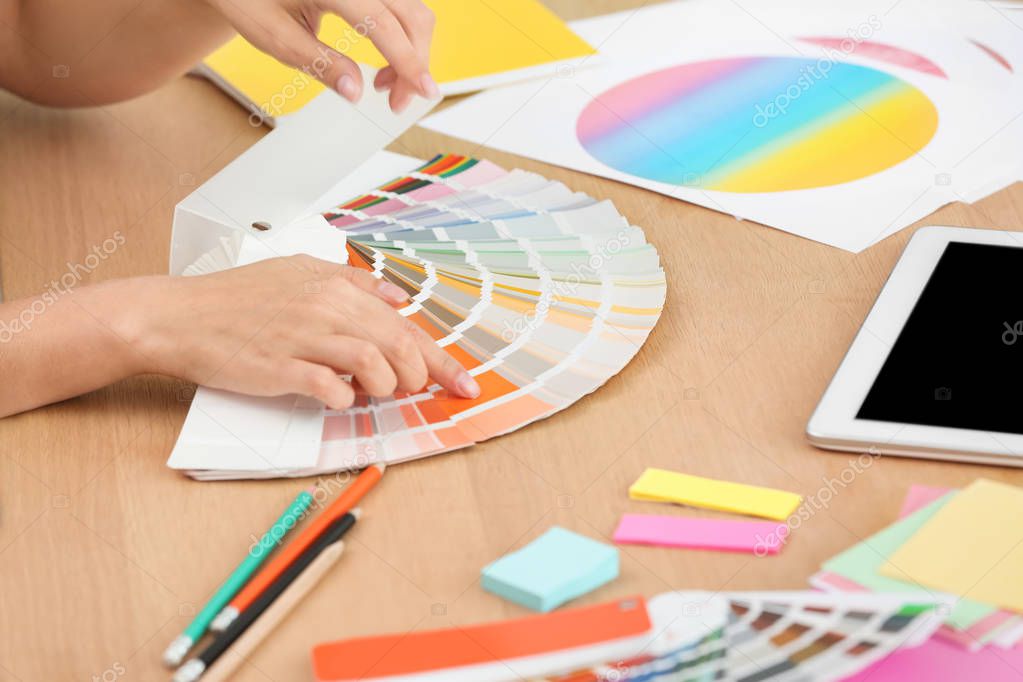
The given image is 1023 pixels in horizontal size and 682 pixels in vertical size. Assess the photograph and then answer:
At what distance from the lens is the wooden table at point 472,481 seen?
2.18ft

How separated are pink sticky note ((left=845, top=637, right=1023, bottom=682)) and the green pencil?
0.33 meters

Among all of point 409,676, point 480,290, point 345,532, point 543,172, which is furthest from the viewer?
point 543,172

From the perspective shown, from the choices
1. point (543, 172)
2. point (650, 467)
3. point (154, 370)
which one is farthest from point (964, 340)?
point (154, 370)

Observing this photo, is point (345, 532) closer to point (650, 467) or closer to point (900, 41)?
point (650, 467)

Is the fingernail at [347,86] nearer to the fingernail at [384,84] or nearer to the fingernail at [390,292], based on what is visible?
the fingernail at [384,84]

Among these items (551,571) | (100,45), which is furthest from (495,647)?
(100,45)

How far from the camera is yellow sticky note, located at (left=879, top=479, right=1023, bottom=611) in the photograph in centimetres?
60

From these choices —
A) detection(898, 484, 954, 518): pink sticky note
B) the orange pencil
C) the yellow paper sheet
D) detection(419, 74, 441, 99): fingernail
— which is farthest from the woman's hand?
detection(898, 484, 954, 518): pink sticky note

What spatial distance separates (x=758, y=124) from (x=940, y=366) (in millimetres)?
448

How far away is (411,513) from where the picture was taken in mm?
739

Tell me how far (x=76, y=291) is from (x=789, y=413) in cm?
52

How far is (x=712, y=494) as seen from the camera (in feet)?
2.42

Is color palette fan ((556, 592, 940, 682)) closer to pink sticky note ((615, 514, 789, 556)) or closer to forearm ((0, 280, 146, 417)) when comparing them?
pink sticky note ((615, 514, 789, 556))

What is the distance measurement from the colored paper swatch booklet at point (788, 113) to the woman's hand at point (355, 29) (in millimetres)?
214
